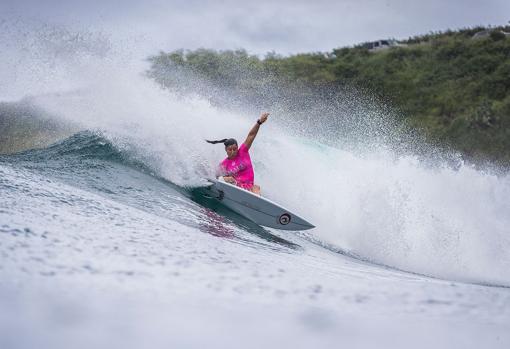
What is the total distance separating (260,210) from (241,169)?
0.84 metres

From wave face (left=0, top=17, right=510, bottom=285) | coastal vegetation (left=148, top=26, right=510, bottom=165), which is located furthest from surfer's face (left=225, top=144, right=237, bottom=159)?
coastal vegetation (left=148, top=26, right=510, bottom=165)

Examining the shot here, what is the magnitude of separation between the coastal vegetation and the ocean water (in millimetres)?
15883

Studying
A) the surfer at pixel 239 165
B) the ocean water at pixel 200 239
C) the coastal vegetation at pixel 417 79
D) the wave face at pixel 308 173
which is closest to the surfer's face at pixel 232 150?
the surfer at pixel 239 165

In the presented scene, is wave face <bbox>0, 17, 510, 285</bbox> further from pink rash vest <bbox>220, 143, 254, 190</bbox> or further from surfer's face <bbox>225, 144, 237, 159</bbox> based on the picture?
surfer's face <bbox>225, 144, 237, 159</bbox>

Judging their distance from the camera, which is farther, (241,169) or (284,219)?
(241,169)

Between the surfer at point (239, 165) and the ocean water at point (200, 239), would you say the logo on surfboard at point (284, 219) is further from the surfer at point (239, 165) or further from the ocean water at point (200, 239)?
the surfer at point (239, 165)

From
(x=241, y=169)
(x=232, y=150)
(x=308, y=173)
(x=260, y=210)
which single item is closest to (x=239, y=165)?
(x=241, y=169)

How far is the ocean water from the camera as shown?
3.30 metres

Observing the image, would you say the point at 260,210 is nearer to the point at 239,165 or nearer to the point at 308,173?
the point at 239,165

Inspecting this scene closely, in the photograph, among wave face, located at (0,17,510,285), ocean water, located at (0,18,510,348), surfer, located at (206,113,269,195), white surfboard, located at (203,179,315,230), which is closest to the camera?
ocean water, located at (0,18,510,348)

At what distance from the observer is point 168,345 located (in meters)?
2.93

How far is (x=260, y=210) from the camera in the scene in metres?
7.73

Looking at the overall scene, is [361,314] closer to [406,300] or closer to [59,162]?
[406,300]

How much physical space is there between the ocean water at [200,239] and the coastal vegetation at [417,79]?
52.1 ft
